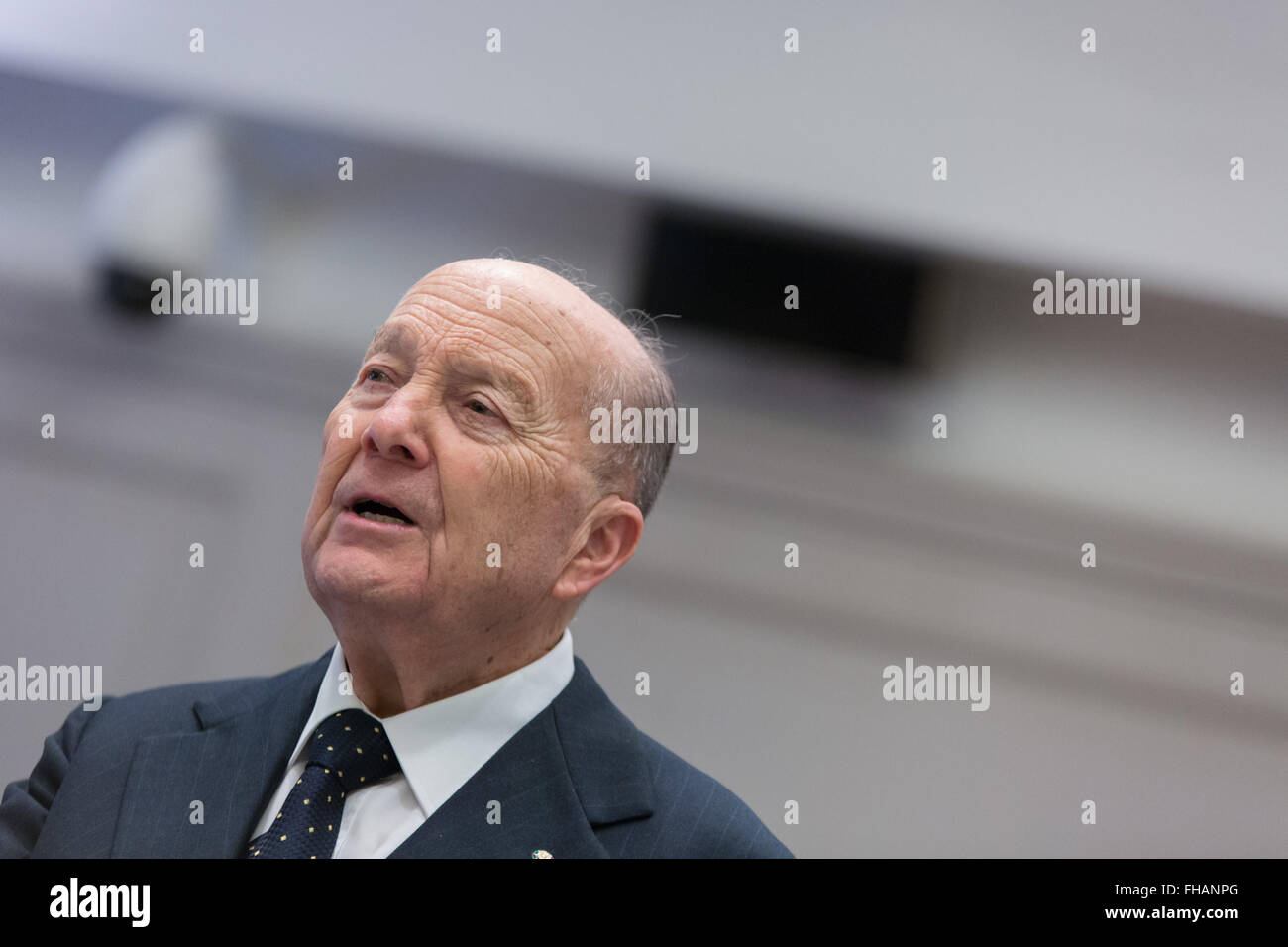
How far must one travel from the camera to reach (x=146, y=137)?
3139mm

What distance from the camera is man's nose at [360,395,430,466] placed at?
176cm

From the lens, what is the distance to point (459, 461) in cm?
179

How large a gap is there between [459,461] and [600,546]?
0.33 m

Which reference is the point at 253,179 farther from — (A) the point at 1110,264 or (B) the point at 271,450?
(A) the point at 1110,264

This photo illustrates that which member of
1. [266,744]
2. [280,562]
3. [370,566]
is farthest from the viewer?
[280,562]

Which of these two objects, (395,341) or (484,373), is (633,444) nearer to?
(484,373)

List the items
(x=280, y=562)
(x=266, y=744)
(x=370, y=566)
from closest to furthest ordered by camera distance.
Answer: (x=370, y=566) → (x=266, y=744) → (x=280, y=562)

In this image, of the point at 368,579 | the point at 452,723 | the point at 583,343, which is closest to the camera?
the point at 368,579

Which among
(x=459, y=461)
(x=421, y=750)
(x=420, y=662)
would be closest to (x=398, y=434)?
(x=459, y=461)

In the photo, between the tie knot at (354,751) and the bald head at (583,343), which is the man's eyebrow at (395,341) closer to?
the bald head at (583,343)

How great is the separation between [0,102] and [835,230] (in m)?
2.26

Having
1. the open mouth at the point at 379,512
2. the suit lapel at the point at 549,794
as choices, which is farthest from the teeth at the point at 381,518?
the suit lapel at the point at 549,794

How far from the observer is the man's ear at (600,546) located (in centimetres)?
194
